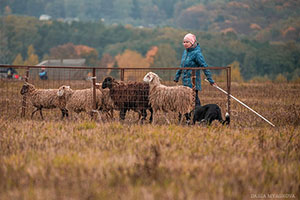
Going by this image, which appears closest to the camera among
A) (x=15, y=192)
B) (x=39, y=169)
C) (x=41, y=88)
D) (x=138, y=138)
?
(x=15, y=192)

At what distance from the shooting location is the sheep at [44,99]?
1323 centimetres

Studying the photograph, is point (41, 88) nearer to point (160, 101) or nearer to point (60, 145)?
point (160, 101)

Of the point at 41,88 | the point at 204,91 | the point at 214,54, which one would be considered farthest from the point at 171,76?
the point at 214,54

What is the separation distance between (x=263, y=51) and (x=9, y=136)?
115 metres

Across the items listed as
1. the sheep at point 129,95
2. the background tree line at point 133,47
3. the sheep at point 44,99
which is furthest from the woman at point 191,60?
the background tree line at point 133,47

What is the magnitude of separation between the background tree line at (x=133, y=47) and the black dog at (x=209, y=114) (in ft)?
264

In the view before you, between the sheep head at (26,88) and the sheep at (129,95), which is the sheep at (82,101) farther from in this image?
the sheep head at (26,88)

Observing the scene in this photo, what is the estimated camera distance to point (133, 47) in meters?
157

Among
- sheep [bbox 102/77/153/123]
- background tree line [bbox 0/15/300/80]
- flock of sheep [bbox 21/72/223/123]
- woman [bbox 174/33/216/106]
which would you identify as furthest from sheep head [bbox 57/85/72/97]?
background tree line [bbox 0/15/300/80]

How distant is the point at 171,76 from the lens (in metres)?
12.9

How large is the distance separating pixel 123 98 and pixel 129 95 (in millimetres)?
188

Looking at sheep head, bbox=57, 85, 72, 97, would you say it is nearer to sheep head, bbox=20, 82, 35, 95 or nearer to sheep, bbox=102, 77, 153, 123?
sheep head, bbox=20, 82, 35, 95

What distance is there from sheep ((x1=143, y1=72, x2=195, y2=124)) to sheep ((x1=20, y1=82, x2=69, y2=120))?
2.74 meters

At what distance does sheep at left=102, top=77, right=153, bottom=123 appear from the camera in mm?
12094
